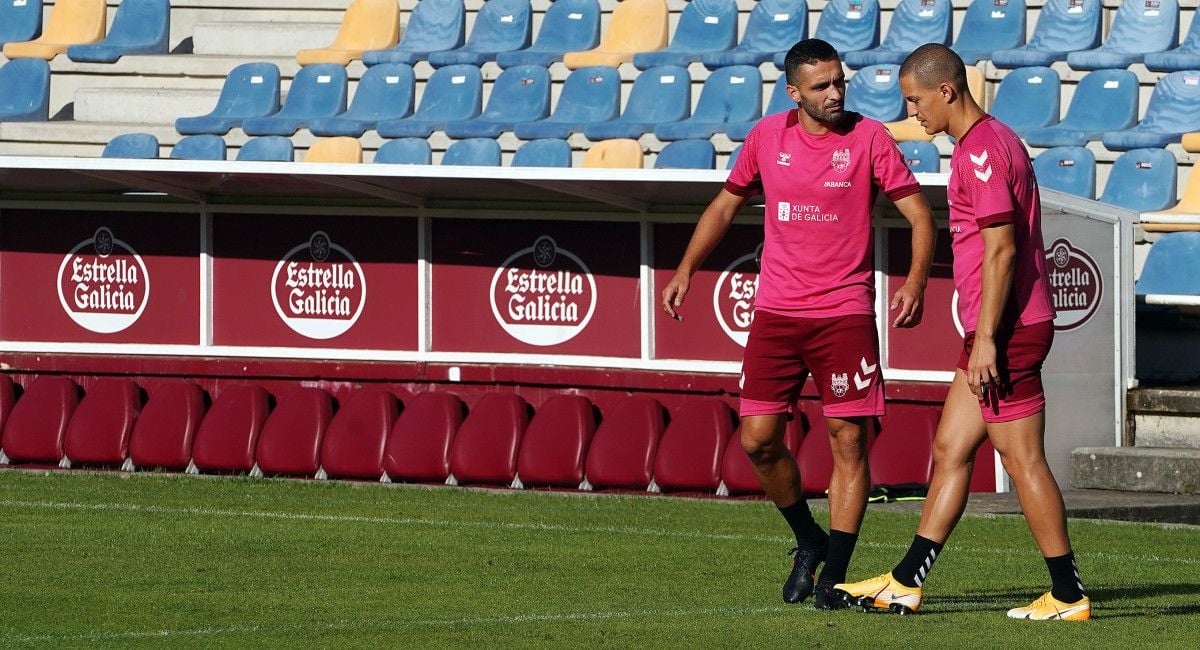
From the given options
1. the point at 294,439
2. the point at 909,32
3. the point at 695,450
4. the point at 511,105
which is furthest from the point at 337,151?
the point at 695,450

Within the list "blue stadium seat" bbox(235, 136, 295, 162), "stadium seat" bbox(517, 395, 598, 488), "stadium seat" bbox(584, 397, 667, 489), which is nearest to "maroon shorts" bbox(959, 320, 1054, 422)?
"stadium seat" bbox(584, 397, 667, 489)

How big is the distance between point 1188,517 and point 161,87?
12.1 metres

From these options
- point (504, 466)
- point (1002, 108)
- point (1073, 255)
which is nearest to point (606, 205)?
point (504, 466)

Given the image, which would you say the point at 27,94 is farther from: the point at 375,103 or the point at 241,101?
the point at 375,103

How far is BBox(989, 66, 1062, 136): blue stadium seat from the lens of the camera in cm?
1579

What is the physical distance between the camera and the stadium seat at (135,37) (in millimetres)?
→ 20438

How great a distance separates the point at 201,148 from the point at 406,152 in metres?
1.95

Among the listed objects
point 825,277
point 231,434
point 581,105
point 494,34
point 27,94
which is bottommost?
point 231,434

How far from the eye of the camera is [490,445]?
12930 mm

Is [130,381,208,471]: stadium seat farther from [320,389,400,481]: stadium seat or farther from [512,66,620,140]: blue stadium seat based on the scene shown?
[512,66,620,140]: blue stadium seat

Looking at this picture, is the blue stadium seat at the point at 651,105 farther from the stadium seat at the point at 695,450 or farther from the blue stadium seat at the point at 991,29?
the stadium seat at the point at 695,450

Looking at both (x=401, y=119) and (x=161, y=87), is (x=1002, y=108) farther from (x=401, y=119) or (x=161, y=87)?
(x=161, y=87)

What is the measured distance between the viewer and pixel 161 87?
20.2m

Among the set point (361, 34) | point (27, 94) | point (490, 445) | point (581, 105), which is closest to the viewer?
point (490, 445)
